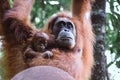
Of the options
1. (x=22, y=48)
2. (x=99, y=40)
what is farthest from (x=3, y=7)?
(x=99, y=40)

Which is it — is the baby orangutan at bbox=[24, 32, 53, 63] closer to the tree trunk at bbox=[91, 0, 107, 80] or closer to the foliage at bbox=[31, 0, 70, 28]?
the tree trunk at bbox=[91, 0, 107, 80]

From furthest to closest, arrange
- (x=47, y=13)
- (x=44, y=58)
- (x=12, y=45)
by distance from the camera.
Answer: (x=47, y=13), (x=12, y=45), (x=44, y=58)

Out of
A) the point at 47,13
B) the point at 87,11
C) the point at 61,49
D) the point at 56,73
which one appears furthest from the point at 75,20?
the point at 56,73

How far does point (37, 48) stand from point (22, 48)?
1.01ft

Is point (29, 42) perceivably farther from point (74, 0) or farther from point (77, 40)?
point (74, 0)

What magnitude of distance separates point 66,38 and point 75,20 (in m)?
0.61

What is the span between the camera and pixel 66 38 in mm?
3842

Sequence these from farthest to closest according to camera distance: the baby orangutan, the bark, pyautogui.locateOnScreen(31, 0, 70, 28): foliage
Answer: pyautogui.locateOnScreen(31, 0, 70, 28): foliage < the bark < the baby orangutan

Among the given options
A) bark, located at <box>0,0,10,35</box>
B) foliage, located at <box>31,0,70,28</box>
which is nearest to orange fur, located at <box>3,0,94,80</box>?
bark, located at <box>0,0,10,35</box>

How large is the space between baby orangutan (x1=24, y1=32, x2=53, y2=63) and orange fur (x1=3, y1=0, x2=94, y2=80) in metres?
0.05

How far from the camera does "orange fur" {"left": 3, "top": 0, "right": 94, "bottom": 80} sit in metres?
3.75

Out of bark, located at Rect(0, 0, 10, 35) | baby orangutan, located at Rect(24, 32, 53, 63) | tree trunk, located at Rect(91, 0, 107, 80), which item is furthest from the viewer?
bark, located at Rect(0, 0, 10, 35)

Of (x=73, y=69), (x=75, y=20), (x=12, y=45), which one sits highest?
(x=75, y=20)

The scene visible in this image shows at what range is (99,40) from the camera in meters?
3.63
